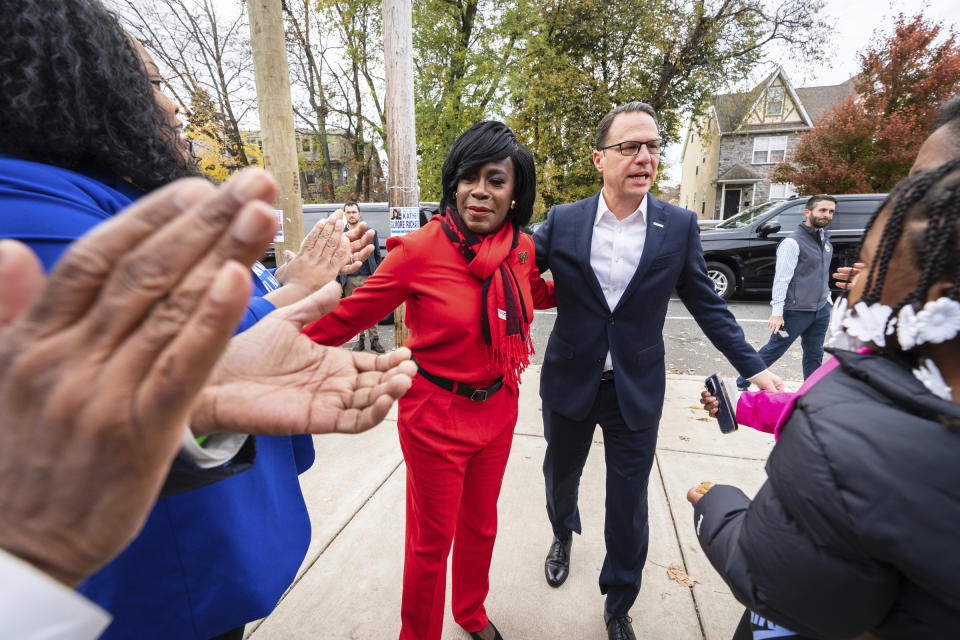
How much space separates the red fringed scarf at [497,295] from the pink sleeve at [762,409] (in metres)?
0.85

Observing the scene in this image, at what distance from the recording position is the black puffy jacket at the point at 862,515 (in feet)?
2.31

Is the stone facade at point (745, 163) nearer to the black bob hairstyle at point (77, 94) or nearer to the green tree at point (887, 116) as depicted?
the green tree at point (887, 116)

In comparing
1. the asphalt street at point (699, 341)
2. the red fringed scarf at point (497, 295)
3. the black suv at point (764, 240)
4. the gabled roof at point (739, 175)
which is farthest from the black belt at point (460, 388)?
the gabled roof at point (739, 175)

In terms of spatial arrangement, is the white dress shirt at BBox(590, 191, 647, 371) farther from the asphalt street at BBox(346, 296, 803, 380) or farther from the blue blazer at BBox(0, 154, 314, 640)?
the asphalt street at BBox(346, 296, 803, 380)

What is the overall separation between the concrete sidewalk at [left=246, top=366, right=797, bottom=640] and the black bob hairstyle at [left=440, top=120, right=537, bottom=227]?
1.82m

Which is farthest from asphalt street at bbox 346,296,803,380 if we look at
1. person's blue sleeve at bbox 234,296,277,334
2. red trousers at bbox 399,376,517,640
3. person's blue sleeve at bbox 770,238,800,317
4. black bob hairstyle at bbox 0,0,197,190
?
black bob hairstyle at bbox 0,0,197,190

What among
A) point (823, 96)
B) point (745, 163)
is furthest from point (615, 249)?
point (823, 96)

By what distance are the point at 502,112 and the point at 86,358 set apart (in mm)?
12192

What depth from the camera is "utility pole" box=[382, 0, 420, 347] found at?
12.0 ft

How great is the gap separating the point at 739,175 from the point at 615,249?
97.8 ft

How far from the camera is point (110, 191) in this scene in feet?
2.89

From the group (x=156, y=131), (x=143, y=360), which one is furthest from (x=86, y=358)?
(x=156, y=131)

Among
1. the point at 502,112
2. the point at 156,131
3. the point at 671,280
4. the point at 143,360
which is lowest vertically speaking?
the point at 671,280

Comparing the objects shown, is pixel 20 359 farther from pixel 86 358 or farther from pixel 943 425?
pixel 943 425
